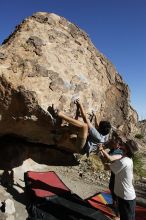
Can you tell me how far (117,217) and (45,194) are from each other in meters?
1.46

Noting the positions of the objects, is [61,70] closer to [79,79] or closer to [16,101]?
[79,79]

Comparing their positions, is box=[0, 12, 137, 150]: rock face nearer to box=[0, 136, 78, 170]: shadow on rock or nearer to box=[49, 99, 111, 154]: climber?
box=[49, 99, 111, 154]: climber

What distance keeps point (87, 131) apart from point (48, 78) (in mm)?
1210

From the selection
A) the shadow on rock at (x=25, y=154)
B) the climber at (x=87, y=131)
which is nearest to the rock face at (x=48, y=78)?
the climber at (x=87, y=131)

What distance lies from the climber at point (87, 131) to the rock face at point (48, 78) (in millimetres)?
270

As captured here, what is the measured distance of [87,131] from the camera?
564 cm

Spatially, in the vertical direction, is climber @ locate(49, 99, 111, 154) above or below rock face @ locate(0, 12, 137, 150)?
below

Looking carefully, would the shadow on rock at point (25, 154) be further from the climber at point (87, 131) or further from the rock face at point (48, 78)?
the climber at point (87, 131)

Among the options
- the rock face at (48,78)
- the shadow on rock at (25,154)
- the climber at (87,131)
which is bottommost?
the shadow on rock at (25,154)

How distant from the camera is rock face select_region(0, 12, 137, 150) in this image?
573cm

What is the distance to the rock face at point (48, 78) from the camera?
18.8 ft

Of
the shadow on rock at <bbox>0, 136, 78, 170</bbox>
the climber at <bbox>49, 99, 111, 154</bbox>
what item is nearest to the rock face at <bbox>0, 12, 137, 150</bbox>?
the climber at <bbox>49, 99, 111, 154</bbox>

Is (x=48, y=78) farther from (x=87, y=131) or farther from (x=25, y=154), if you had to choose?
(x=25, y=154)

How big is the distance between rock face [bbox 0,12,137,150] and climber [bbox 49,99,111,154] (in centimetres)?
27
